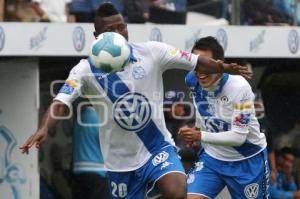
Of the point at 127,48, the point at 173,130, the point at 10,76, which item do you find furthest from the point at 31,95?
the point at 127,48

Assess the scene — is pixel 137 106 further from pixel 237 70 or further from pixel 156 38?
pixel 156 38

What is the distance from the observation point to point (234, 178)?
346 inches

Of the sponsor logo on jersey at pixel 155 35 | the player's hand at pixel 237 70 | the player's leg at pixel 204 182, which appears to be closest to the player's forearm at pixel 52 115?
the player's hand at pixel 237 70

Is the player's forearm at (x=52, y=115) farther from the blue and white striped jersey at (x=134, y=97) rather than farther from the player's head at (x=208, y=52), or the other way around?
the player's head at (x=208, y=52)

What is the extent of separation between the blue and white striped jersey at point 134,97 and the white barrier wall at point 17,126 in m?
2.77

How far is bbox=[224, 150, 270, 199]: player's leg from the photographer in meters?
8.76

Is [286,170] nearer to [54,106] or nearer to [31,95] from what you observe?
[31,95]

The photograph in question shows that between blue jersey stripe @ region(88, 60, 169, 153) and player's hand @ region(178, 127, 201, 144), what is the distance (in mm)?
145

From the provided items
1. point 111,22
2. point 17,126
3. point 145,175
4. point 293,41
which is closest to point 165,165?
point 145,175

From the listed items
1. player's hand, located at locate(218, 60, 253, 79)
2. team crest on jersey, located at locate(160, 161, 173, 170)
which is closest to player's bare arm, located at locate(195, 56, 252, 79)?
player's hand, located at locate(218, 60, 253, 79)

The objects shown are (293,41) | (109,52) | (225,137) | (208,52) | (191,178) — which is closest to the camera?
(109,52)

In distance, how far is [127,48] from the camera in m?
7.43

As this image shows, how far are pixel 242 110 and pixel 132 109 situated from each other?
119 centimetres

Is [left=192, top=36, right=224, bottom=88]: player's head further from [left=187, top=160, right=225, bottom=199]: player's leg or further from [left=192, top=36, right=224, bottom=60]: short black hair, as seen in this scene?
[left=187, top=160, right=225, bottom=199]: player's leg
